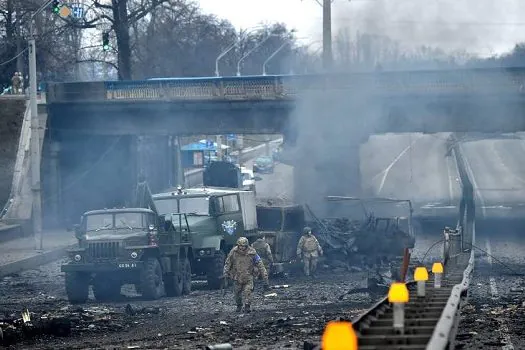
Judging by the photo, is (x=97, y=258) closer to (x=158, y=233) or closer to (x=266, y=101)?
(x=158, y=233)

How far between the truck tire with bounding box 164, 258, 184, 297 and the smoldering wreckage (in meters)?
0.02

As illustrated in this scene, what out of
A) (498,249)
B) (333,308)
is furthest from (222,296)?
(498,249)

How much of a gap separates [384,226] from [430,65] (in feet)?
52.4

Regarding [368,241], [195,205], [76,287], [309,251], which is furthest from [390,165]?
[76,287]

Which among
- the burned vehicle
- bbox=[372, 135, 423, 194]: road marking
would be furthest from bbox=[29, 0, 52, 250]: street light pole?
bbox=[372, 135, 423, 194]: road marking

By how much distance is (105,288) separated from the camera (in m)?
26.5

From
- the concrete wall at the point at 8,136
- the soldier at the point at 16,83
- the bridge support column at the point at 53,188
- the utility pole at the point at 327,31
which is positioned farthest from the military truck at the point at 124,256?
the soldier at the point at 16,83

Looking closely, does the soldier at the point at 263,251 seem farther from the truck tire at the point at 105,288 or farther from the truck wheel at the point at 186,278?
the truck tire at the point at 105,288

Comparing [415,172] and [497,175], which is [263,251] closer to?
[497,175]

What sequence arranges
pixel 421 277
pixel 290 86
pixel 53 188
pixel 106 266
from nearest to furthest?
pixel 421 277 → pixel 106 266 → pixel 290 86 → pixel 53 188

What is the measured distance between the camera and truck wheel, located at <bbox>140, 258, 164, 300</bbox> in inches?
1021

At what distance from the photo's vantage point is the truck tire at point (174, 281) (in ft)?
88.7

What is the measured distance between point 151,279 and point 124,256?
76 cm

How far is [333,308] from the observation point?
2284 centimetres
